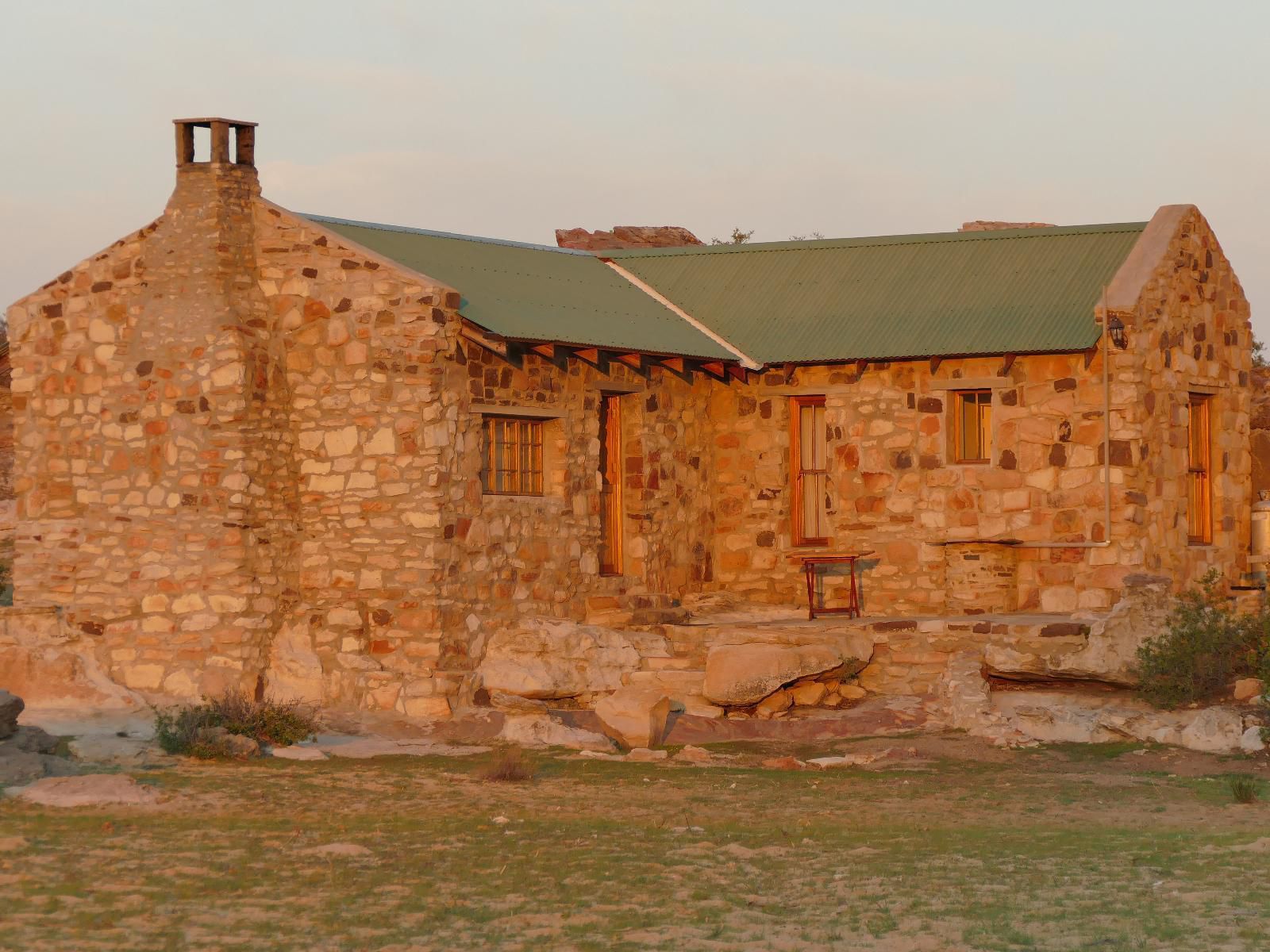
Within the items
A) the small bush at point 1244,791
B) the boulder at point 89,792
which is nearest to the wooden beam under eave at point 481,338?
the boulder at point 89,792

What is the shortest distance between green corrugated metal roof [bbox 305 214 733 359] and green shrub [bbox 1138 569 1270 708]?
614 centimetres

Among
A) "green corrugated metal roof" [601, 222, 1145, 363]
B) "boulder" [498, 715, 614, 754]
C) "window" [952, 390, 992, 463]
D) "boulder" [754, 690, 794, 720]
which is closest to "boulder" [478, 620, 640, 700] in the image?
"boulder" [498, 715, 614, 754]

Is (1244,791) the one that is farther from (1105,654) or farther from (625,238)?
(625,238)

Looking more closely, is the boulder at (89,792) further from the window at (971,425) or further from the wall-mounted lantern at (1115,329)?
the wall-mounted lantern at (1115,329)

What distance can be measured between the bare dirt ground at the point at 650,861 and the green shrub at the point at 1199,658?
5.06 feet

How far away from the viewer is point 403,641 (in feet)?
57.1

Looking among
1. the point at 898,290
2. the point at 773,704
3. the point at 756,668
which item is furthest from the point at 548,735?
the point at 898,290

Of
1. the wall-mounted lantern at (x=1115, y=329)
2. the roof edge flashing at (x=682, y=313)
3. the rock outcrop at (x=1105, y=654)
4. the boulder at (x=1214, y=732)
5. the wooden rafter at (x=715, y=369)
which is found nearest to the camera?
the boulder at (x=1214, y=732)

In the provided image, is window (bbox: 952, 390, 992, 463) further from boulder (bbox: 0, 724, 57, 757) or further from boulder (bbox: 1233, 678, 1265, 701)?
boulder (bbox: 0, 724, 57, 757)

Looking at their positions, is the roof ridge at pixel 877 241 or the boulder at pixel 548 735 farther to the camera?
the roof ridge at pixel 877 241

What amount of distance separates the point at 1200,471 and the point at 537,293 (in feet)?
27.0

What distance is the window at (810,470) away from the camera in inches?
832

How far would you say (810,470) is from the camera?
69.4ft

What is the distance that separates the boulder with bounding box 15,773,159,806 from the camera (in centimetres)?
1176
